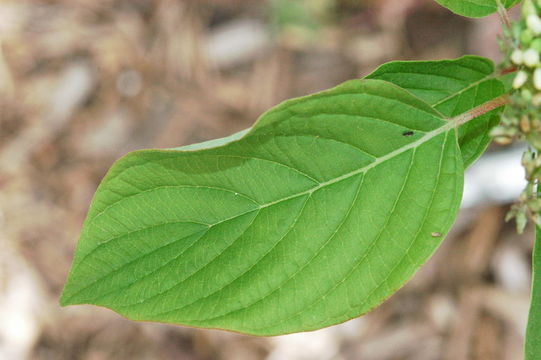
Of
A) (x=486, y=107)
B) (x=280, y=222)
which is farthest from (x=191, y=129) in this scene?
(x=486, y=107)

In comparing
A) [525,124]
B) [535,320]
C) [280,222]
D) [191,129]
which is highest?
[191,129]

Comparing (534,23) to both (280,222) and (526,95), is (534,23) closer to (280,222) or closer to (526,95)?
(526,95)

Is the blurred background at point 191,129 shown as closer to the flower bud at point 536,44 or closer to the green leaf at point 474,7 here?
the green leaf at point 474,7

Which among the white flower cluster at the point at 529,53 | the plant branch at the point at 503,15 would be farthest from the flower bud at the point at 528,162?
the plant branch at the point at 503,15

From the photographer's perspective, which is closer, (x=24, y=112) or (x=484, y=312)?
(x=484, y=312)

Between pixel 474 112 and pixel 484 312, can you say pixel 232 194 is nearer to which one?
pixel 474 112

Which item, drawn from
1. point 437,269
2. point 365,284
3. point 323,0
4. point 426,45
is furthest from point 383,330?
point 365,284
